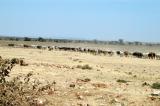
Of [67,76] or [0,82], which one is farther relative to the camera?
[67,76]

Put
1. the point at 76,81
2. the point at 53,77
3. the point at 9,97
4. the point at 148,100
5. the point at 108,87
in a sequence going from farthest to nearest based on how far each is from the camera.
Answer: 1. the point at 53,77
2. the point at 76,81
3. the point at 108,87
4. the point at 148,100
5. the point at 9,97

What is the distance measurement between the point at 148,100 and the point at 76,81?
427cm

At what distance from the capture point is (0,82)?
1027 cm

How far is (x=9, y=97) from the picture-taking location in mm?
9914

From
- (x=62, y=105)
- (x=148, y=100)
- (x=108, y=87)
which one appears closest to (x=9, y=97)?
(x=62, y=105)

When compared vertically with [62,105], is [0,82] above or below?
above

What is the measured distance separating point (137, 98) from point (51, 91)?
245cm

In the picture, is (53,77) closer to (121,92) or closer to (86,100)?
(121,92)

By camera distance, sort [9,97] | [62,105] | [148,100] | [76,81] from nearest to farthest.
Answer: [9,97] < [62,105] < [148,100] < [76,81]

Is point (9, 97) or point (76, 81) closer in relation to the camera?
point (9, 97)

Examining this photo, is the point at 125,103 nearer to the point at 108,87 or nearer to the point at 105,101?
the point at 105,101

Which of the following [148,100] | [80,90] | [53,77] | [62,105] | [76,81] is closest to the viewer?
[62,105]

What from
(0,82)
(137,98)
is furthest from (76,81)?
(0,82)

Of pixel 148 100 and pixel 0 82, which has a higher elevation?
pixel 0 82
